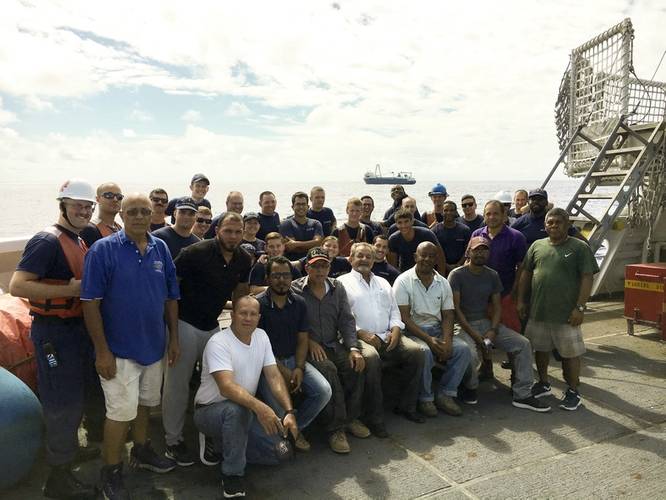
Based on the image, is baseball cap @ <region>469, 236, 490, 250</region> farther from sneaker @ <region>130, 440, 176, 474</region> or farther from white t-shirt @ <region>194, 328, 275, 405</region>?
sneaker @ <region>130, 440, 176, 474</region>

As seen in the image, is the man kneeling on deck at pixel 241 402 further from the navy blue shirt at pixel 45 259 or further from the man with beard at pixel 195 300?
the navy blue shirt at pixel 45 259

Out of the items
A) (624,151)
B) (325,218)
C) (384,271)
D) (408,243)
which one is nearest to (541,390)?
(384,271)

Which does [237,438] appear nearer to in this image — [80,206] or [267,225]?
[80,206]

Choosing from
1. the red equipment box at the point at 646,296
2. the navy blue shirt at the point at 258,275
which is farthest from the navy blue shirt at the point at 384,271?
the red equipment box at the point at 646,296

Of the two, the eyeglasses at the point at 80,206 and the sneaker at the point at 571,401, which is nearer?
the eyeglasses at the point at 80,206

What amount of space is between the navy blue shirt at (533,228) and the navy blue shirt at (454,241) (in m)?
0.64

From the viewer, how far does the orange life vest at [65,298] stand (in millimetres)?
3148

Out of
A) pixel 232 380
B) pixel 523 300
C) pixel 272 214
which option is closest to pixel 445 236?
pixel 523 300

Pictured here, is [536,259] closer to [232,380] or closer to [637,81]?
[232,380]

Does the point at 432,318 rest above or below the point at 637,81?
below

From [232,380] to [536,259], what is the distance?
3203mm

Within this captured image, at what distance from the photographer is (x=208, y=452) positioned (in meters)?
3.68

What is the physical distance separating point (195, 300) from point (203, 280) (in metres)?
0.18

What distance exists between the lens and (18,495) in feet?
10.8
